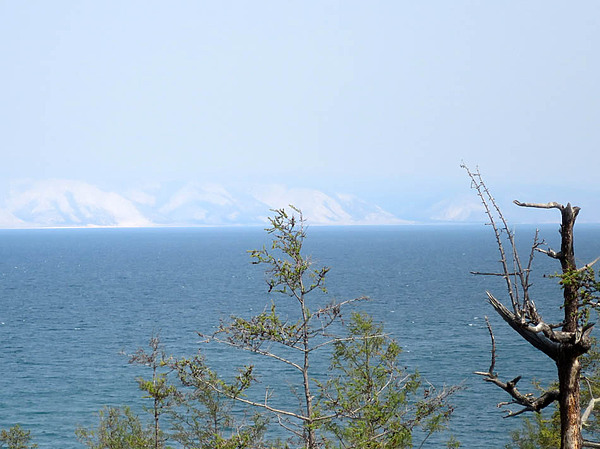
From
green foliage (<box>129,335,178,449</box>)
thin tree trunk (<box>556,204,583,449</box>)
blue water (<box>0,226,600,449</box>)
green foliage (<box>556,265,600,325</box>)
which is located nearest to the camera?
green foliage (<box>556,265,600,325</box>)

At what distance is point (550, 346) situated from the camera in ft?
37.3

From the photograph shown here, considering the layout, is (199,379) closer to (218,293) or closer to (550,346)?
(550,346)

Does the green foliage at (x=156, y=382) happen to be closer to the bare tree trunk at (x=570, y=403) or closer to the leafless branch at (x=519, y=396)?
the leafless branch at (x=519, y=396)

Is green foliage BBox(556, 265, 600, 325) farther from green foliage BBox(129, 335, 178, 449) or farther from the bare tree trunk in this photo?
green foliage BBox(129, 335, 178, 449)

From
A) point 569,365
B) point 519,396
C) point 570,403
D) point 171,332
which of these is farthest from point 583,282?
point 171,332

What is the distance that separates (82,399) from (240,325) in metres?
51.8

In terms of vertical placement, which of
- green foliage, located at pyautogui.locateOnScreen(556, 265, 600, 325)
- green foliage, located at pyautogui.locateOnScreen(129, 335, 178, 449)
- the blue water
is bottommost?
the blue water

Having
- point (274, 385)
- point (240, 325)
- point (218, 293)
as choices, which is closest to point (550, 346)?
point (240, 325)

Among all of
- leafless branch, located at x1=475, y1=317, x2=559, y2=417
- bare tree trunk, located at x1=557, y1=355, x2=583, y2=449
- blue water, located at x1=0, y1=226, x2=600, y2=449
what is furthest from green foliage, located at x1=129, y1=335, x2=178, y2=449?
bare tree trunk, located at x1=557, y1=355, x2=583, y2=449

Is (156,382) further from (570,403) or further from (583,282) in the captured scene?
(583,282)

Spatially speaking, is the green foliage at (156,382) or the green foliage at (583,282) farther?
the green foliage at (156,382)

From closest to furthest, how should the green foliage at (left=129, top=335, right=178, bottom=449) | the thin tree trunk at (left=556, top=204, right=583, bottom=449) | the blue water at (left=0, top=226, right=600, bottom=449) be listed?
the thin tree trunk at (left=556, top=204, right=583, bottom=449) → the green foliage at (left=129, top=335, right=178, bottom=449) → the blue water at (left=0, top=226, right=600, bottom=449)

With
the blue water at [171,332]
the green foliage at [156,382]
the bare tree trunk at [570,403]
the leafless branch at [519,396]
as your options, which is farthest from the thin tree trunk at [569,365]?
the green foliage at [156,382]

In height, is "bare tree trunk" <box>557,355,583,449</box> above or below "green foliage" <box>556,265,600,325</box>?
below
